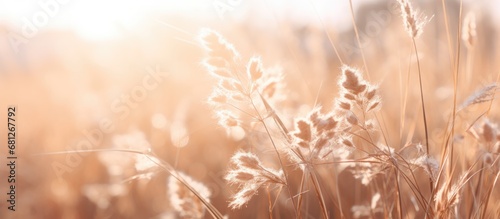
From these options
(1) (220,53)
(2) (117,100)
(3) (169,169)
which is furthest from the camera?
(2) (117,100)

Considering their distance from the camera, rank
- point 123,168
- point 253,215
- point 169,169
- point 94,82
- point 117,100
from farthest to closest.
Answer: point 94,82
point 117,100
point 253,215
point 123,168
point 169,169

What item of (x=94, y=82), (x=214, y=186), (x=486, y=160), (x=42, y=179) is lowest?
(x=486, y=160)

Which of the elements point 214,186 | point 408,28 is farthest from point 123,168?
point 408,28

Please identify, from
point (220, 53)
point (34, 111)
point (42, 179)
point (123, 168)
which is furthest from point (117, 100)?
point (220, 53)

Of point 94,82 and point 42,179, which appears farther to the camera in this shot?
point 94,82

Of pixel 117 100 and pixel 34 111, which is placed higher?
pixel 34 111

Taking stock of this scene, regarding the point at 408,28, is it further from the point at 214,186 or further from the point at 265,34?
the point at 265,34
